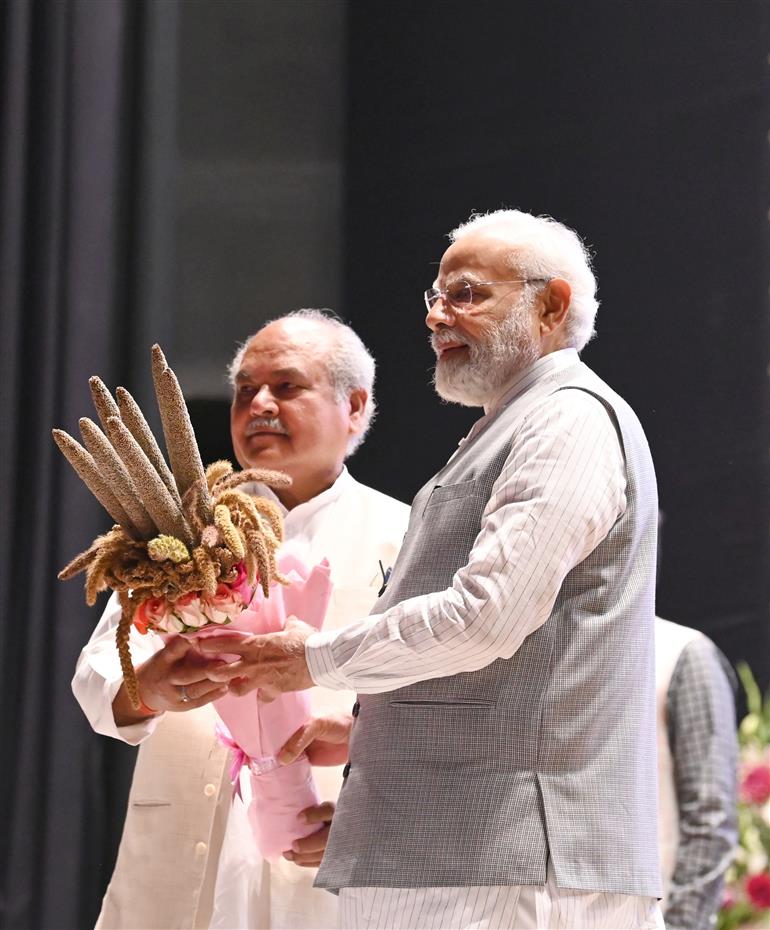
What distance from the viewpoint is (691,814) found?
2715 millimetres

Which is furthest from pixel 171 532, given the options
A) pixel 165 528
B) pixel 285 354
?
pixel 285 354

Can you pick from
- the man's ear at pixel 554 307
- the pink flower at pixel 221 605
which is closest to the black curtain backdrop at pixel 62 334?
the pink flower at pixel 221 605

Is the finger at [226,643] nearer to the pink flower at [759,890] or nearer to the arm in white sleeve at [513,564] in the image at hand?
the arm in white sleeve at [513,564]

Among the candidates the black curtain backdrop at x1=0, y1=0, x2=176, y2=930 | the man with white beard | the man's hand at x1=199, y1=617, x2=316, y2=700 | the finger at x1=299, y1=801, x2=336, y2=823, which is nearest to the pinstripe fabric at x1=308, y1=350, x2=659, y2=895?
the man with white beard

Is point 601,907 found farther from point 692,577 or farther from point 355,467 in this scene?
point 355,467

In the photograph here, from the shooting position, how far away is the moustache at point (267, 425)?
3.13 metres

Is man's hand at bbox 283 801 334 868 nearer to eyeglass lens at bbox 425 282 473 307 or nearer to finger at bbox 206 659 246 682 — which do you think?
finger at bbox 206 659 246 682

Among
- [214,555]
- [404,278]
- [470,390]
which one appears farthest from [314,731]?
[404,278]

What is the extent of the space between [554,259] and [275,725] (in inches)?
38.1

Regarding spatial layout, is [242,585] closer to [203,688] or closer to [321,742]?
[203,688]

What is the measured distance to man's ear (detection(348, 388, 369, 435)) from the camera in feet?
10.8

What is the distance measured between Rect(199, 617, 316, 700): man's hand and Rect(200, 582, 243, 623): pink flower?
6 cm

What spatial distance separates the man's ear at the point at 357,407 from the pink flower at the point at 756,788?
1.17 metres

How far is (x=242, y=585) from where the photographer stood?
2.31 metres
